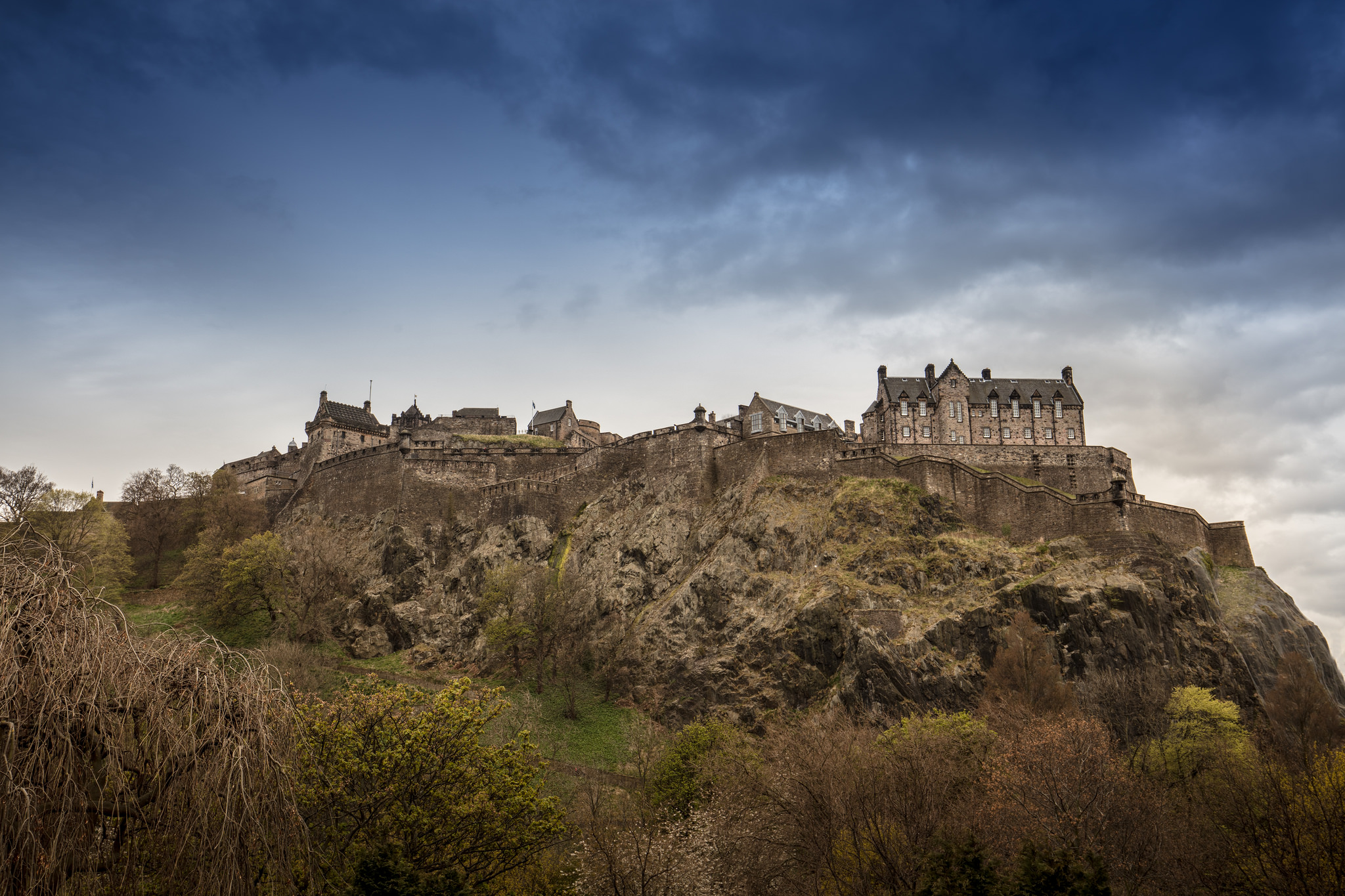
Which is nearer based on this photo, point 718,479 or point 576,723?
point 576,723

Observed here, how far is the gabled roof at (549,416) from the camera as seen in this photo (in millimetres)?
87438

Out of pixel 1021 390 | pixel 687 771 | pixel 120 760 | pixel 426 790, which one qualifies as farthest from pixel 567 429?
pixel 120 760

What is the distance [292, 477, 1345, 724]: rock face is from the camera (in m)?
44.7

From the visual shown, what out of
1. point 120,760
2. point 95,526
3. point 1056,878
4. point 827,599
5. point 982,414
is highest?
point 982,414

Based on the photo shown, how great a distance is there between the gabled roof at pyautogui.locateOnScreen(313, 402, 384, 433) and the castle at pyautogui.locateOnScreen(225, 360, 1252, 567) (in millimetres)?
147

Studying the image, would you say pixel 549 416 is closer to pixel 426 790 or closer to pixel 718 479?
pixel 718 479

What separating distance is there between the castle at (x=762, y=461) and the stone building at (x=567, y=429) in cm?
19

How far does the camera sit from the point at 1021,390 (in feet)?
255

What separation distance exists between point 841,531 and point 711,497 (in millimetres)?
9992

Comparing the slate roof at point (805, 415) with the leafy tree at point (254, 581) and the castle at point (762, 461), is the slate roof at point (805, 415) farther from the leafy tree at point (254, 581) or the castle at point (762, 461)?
the leafy tree at point (254, 581)

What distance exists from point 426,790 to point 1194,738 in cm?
3294

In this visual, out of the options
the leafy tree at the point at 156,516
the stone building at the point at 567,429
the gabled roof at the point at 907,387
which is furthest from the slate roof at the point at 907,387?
the leafy tree at the point at 156,516

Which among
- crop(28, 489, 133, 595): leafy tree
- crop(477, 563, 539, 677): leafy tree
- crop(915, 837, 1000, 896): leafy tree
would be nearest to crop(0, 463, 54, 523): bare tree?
crop(28, 489, 133, 595): leafy tree

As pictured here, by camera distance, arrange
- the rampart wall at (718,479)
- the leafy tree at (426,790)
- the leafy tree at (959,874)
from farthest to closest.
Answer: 1. the rampart wall at (718,479)
2. the leafy tree at (426,790)
3. the leafy tree at (959,874)
